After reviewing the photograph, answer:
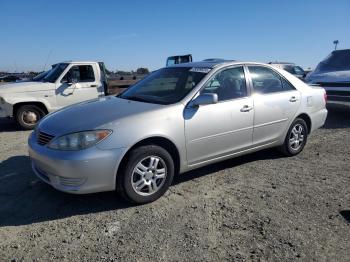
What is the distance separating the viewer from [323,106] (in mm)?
6465

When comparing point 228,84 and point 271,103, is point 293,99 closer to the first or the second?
point 271,103

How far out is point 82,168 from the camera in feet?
12.2

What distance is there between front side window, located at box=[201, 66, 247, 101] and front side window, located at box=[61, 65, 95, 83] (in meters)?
5.44

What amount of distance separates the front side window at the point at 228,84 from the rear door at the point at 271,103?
206 millimetres

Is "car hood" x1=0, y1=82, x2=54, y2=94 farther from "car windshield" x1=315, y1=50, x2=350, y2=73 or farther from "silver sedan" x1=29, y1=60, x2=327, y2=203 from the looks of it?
"car windshield" x1=315, y1=50, x2=350, y2=73

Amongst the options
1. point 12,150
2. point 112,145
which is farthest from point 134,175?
point 12,150

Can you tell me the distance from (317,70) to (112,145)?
917 cm

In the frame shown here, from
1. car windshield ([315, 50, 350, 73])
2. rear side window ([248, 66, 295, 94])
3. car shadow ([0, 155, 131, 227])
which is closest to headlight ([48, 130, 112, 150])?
car shadow ([0, 155, 131, 227])

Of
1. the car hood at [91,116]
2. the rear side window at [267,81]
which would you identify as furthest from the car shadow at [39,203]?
the rear side window at [267,81]

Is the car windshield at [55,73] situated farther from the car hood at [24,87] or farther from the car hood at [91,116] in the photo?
the car hood at [91,116]

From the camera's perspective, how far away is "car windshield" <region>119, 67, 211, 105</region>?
4.68 metres

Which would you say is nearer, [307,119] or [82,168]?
[82,168]

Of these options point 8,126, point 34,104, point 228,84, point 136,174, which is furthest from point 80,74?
point 136,174

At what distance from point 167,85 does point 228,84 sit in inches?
33.3
